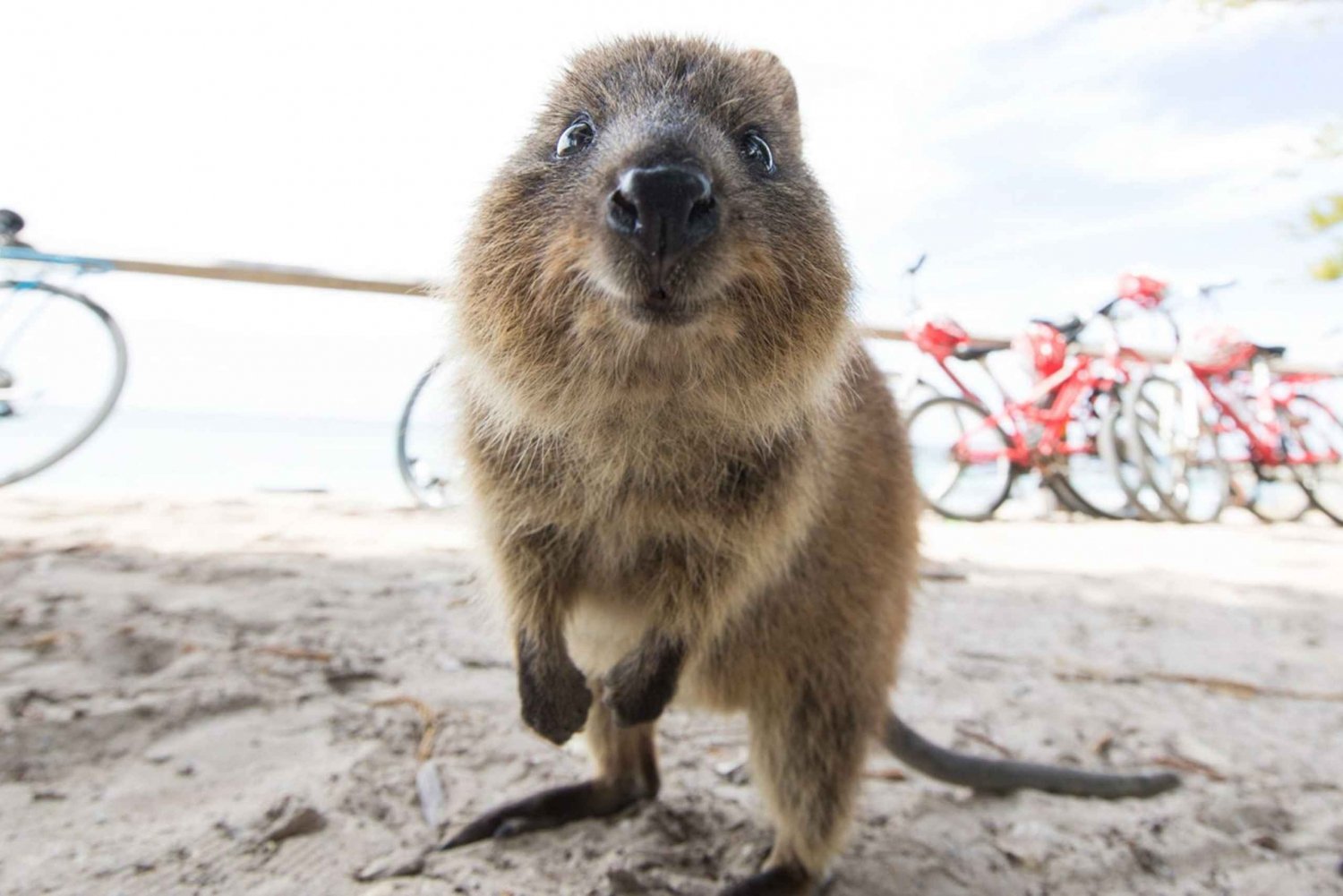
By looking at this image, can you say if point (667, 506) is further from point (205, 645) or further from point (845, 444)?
point (205, 645)

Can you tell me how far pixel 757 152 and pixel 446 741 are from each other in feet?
5.99

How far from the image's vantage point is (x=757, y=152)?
5.76ft

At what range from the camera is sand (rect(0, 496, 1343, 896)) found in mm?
1997

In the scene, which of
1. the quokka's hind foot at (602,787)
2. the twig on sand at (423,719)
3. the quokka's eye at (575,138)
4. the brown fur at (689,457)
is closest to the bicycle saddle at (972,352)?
the brown fur at (689,457)

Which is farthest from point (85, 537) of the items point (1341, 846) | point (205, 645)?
point (1341, 846)

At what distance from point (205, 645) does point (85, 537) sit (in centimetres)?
145

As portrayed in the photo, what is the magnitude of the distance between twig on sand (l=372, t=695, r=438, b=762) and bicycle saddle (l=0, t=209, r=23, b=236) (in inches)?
170

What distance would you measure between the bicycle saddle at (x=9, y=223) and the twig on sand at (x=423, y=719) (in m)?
4.33

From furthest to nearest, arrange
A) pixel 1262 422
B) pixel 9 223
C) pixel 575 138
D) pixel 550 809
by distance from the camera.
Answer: pixel 1262 422
pixel 9 223
pixel 550 809
pixel 575 138

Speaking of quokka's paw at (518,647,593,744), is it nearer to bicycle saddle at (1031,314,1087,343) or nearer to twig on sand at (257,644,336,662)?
Answer: twig on sand at (257,644,336,662)

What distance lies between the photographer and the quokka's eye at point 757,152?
173 centimetres

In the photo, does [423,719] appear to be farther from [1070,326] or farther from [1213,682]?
[1070,326]

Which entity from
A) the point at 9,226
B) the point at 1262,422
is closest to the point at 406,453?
the point at 9,226

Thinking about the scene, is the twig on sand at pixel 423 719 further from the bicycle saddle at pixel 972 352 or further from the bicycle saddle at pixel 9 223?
the bicycle saddle at pixel 972 352
